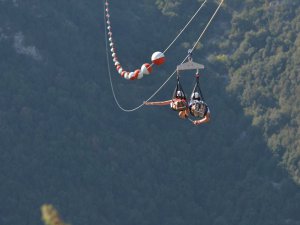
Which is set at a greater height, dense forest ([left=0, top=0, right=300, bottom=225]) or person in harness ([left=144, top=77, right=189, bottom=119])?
person in harness ([left=144, top=77, right=189, bottom=119])

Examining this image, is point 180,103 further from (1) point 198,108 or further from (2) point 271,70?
(2) point 271,70

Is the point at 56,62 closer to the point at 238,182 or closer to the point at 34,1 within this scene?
the point at 34,1

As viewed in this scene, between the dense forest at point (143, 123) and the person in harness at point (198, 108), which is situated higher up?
the person in harness at point (198, 108)

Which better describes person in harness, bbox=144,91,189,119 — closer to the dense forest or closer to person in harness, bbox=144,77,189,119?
person in harness, bbox=144,77,189,119

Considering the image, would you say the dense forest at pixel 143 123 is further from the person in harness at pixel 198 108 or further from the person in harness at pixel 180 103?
the person in harness at pixel 198 108

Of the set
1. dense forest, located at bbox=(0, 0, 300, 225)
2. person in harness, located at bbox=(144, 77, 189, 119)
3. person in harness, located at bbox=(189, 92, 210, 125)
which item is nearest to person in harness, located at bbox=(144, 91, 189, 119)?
person in harness, located at bbox=(144, 77, 189, 119)

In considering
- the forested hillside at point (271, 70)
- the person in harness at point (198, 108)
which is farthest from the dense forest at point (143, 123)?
the person in harness at point (198, 108)

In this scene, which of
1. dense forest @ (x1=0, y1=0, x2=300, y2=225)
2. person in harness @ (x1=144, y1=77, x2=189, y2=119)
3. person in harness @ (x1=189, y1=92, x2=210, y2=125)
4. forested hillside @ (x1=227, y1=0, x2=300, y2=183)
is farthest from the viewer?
forested hillside @ (x1=227, y1=0, x2=300, y2=183)

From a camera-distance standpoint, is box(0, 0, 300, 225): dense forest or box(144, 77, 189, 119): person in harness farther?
box(0, 0, 300, 225): dense forest

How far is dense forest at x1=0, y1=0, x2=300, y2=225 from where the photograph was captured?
10288 cm

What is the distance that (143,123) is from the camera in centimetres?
10806

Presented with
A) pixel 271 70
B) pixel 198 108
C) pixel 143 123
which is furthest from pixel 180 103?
pixel 271 70

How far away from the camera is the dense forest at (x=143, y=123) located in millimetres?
102875

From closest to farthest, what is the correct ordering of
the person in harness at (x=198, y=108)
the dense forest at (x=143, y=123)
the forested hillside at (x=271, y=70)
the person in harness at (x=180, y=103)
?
the person in harness at (x=198, y=108), the person in harness at (x=180, y=103), the dense forest at (x=143, y=123), the forested hillside at (x=271, y=70)
